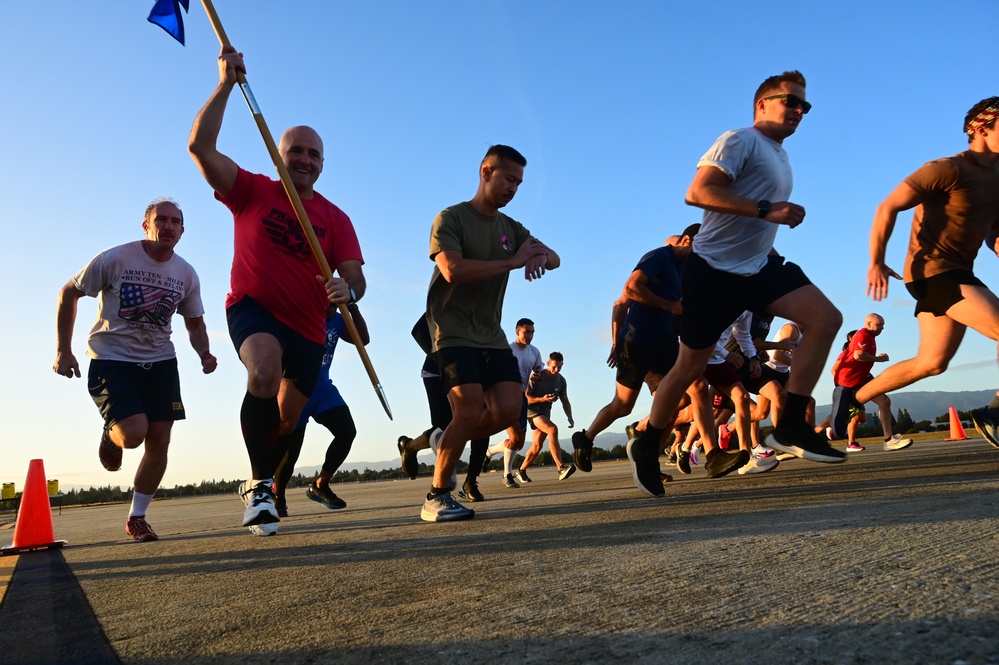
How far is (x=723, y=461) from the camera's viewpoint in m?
6.58

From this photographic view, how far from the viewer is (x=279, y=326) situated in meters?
4.43

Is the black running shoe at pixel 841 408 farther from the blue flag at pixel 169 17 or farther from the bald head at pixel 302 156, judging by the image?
the blue flag at pixel 169 17

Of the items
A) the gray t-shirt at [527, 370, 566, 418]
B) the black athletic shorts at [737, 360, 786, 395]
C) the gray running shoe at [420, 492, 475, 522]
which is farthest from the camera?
the gray t-shirt at [527, 370, 566, 418]

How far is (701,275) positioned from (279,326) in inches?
93.8

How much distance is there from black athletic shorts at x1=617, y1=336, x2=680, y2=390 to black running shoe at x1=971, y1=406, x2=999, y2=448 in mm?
2300

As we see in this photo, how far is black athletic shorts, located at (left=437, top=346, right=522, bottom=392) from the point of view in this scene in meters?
4.61

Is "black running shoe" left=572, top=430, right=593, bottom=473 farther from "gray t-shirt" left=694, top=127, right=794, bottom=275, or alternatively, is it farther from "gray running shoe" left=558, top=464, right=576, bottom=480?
"gray t-shirt" left=694, top=127, right=794, bottom=275

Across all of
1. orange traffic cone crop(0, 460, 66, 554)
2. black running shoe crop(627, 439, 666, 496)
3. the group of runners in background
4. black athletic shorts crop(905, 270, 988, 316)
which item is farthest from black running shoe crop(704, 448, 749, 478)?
orange traffic cone crop(0, 460, 66, 554)

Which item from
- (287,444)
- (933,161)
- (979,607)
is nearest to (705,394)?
(933,161)

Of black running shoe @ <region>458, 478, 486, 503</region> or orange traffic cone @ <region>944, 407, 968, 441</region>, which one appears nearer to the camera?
black running shoe @ <region>458, 478, 486, 503</region>

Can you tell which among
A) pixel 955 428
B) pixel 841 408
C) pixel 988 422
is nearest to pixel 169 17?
pixel 988 422

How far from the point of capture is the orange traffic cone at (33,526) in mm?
4992

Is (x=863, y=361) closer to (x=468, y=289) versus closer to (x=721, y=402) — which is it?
(x=721, y=402)

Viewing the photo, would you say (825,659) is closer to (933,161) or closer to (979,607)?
(979,607)
